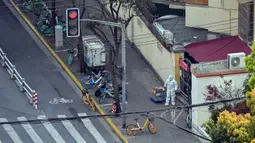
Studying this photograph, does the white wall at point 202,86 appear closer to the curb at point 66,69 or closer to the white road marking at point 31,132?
the curb at point 66,69

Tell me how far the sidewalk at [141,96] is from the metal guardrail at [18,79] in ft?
11.7

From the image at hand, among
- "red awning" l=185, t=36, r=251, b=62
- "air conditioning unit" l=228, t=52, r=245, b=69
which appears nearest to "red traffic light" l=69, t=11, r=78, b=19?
"air conditioning unit" l=228, t=52, r=245, b=69

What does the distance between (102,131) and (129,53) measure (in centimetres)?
1062

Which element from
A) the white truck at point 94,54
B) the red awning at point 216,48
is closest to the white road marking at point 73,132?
the white truck at point 94,54

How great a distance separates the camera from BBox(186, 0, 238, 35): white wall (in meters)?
52.1

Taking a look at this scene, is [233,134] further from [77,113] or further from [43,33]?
[43,33]

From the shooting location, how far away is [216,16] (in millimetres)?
52969

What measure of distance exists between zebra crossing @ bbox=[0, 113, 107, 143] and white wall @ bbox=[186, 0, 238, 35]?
10.3 m

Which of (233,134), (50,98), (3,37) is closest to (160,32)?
(50,98)

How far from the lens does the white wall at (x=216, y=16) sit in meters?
52.1

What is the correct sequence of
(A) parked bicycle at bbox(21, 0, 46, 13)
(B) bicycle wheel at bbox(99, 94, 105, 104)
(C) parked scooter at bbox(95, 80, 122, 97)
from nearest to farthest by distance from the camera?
(B) bicycle wheel at bbox(99, 94, 105, 104)
(C) parked scooter at bbox(95, 80, 122, 97)
(A) parked bicycle at bbox(21, 0, 46, 13)

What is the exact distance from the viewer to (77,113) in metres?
48.6

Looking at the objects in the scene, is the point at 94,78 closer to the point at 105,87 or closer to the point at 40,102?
the point at 105,87

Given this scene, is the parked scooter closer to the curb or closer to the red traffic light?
the curb
